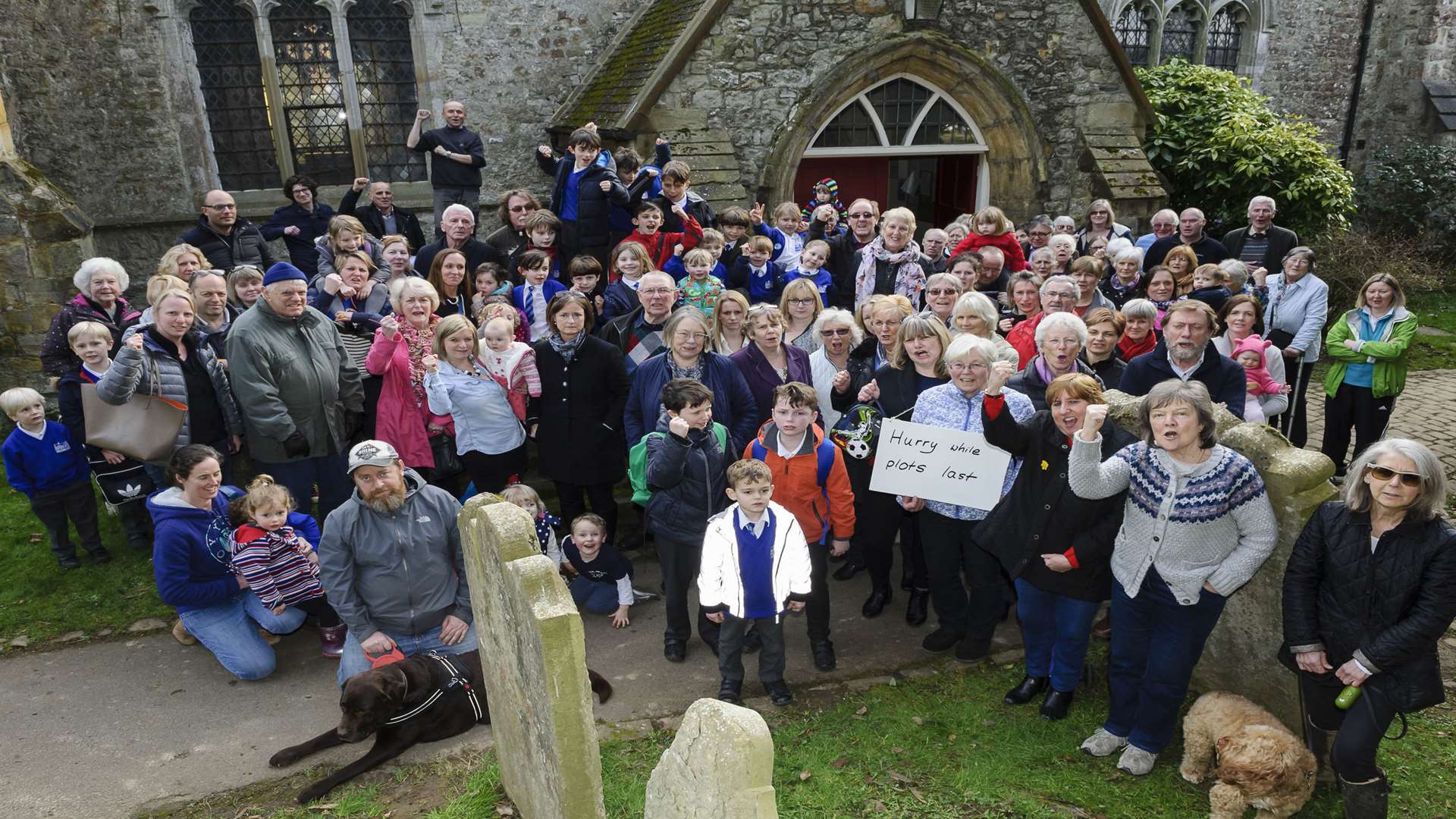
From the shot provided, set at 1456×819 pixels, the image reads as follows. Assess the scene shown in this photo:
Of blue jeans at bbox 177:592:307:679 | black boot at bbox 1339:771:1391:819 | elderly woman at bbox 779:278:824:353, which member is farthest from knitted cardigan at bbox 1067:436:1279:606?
blue jeans at bbox 177:592:307:679

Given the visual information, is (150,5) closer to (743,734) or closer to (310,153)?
(310,153)

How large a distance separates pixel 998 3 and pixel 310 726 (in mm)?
11223

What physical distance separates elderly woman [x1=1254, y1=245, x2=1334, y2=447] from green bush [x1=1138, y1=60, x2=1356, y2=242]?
5562 millimetres

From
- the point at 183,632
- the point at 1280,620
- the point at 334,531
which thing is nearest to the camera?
the point at 1280,620

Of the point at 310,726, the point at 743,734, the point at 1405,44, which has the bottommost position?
the point at 310,726

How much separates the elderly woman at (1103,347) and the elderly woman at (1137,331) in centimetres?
38

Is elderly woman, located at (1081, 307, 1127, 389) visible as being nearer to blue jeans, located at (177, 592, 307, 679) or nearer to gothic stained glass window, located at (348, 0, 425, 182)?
blue jeans, located at (177, 592, 307, 679)

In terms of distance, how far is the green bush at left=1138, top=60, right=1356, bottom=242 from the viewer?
12.9 m

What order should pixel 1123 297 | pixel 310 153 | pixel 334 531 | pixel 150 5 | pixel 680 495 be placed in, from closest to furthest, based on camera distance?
pixel 334 531 → pixel 680 495 → pixel 1123 297 → pixel 150 5 → pixel 310 153

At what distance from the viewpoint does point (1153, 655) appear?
4.37 metres

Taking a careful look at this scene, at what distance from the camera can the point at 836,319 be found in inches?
234

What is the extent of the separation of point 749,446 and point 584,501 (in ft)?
5.82

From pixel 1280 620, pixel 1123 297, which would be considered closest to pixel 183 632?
pixel 1280 620

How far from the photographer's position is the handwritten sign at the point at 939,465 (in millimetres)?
5033
